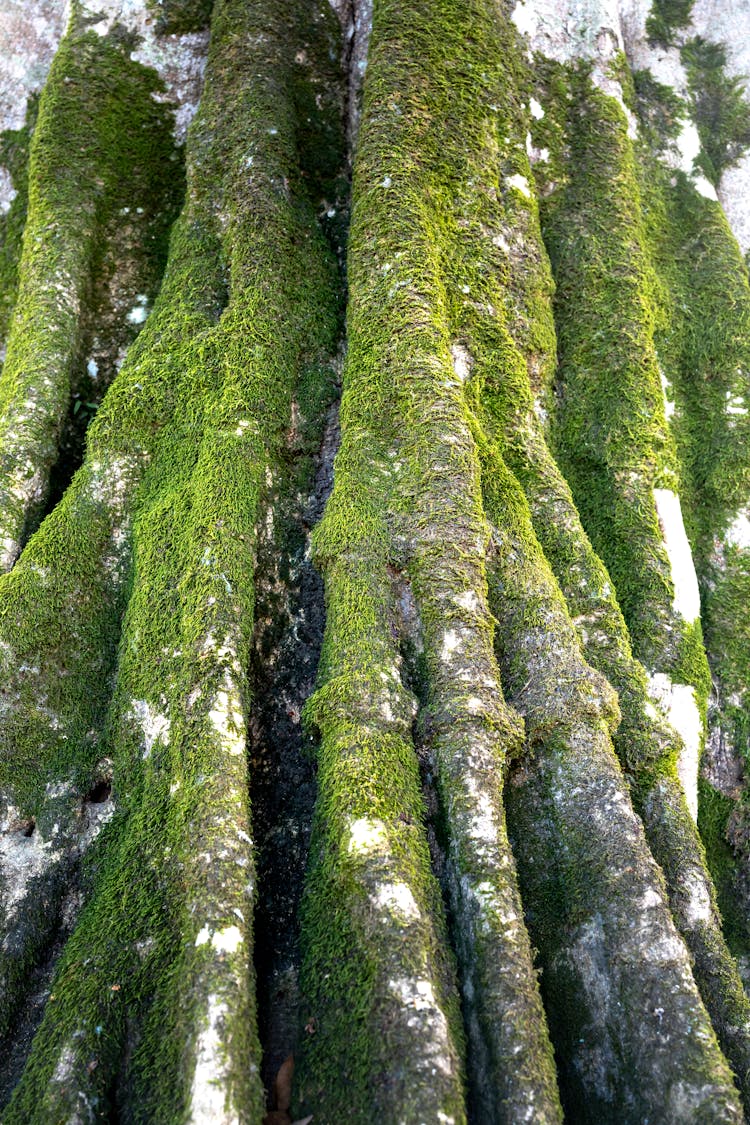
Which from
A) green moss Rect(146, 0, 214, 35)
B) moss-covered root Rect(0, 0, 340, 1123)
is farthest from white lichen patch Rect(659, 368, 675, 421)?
green moss Rect(146, 0, 214, 35)

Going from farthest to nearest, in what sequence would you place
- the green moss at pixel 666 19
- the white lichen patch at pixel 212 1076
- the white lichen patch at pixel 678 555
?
1. the green moss at pixel 666 19
2. the white lichen patch at pixel 678 555
3. the white lichen patch at pixel 212 1076

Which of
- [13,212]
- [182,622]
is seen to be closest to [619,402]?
[182,622]

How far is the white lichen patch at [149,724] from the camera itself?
151 inches

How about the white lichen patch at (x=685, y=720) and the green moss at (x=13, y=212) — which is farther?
the green moss at (x=13, y=212)

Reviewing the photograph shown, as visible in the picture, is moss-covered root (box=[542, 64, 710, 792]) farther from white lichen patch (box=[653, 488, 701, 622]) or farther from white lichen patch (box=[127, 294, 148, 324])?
white lichen patch (box=[127, 294, 148, 324])

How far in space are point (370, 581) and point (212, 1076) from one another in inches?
79.3

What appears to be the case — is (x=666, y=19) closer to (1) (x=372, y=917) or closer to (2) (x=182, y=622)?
(2) (x=182, y=622)

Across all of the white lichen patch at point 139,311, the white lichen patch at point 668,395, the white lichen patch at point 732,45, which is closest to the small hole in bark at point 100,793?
the white lichen patch at point 139,311

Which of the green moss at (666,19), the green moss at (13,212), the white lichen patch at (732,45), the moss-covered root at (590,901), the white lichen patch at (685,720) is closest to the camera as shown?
the moss-covered root at (590,901)

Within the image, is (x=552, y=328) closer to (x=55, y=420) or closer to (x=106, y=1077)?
(x=55, y=420)

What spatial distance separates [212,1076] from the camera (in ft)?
9.23

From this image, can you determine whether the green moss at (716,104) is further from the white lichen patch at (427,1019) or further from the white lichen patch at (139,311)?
the white lichen patch at (427,1019)

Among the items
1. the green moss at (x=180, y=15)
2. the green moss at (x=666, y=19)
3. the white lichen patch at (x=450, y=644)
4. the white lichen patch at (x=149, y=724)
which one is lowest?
the white lichen patch at (x=149, y=724)

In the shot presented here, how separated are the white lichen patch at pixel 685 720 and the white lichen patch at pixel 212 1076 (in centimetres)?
275
